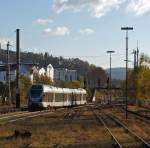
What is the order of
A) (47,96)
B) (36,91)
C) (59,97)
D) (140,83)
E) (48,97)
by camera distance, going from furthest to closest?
(140,83) → (59,97) → (48,97) → (47,96) → (36,91)

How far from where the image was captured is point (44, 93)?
67.5 m

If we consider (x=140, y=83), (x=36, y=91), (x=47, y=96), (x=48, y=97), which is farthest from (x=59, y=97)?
(x=140, y=83)

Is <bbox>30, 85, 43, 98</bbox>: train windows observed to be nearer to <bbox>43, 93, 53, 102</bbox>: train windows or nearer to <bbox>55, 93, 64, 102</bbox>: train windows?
<bbox>43, 93, 53, 102</bbox>: train windows

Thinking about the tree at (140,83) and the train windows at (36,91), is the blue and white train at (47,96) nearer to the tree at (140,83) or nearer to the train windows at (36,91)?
the train windows at (36,91)

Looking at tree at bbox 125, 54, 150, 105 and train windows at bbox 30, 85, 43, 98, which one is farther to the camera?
tree at bbox 125, 54, 150, 105

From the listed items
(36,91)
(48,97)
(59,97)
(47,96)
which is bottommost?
(59,97)

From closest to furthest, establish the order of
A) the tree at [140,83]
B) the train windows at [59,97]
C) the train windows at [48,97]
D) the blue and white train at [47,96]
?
the blue and white train at [47,96] < the train windows at [48,97] < the train windows at [59,97] < the tree at [140,83]

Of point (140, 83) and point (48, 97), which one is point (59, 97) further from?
point (140, 83)

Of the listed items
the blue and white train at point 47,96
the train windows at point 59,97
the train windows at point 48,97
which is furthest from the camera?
the train windows at point 59,97

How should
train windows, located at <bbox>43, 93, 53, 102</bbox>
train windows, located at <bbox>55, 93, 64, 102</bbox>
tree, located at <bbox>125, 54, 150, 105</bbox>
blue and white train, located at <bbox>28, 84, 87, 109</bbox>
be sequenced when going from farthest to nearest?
tree, located at <bbox>125, 54, 150, 105</bbox>
train windows, located at <bbox>55, 93, 64, 102</bbox>
train windows, located at <bbox>43, 93, 53, 102</bbox>
blue and white train, located at <bbox>28, 84, 87, 109</bbox>

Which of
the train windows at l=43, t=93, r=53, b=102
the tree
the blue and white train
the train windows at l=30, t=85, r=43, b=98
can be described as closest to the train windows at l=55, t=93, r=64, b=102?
the blue and white train

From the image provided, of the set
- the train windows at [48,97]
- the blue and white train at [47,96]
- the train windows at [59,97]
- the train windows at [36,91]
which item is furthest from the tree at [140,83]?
the train windows at [36,91]

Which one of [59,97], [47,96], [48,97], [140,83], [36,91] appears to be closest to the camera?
[36,91]

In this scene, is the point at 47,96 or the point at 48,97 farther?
the point at 48,97
